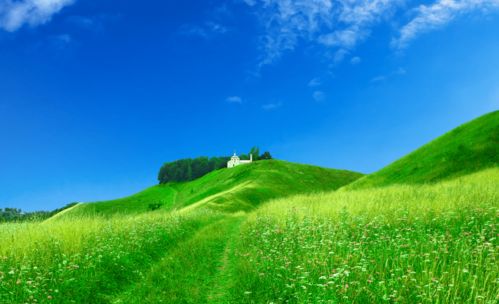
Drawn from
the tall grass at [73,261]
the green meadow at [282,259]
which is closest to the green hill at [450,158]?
the green meadow at [282,259]

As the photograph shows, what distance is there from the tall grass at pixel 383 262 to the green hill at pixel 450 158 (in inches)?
1066

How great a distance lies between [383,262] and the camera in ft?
28.0

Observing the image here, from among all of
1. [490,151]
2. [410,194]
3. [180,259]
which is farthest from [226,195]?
[180,259]

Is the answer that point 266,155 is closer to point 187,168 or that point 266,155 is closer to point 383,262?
point 187,168

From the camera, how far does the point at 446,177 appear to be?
40750 mm

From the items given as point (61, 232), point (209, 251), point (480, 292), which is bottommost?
point (480, 292)

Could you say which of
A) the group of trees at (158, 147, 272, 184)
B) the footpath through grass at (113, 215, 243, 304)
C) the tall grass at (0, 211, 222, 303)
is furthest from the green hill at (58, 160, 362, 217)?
the footpath through grass at (113, 215, 243, 304)

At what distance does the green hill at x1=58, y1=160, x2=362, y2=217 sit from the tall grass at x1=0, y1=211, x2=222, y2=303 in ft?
134

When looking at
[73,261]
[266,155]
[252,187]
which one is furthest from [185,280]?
[266,155]

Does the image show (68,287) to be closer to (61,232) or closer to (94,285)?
(94,285)

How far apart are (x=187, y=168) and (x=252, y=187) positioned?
303 feet

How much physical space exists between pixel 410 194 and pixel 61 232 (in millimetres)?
18538

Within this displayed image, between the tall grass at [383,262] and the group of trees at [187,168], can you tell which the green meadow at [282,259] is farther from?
the group of trees at [187,168]

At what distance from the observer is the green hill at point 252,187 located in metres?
65.1
